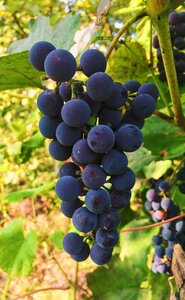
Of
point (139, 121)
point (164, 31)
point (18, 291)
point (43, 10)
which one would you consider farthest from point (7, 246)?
point (43, 10)

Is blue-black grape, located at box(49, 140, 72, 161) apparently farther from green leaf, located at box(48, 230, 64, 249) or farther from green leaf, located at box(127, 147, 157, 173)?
green leaf, located at box(48, 230, 64, 249)

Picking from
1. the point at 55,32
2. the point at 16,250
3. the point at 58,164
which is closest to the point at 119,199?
the point at 55,32

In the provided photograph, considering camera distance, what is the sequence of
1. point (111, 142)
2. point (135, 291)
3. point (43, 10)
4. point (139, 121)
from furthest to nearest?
point (43, 10)
point (135, 291)
point (139, 121)
point (111, 142)

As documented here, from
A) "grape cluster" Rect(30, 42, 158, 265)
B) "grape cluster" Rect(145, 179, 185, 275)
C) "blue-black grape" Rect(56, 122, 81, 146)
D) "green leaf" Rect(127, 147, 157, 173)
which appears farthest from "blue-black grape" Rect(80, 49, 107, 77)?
"grape cluster" Rect(145, 179, 185, 275)

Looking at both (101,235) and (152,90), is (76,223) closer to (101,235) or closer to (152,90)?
(101,235)

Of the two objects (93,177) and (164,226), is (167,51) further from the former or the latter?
(164,226)

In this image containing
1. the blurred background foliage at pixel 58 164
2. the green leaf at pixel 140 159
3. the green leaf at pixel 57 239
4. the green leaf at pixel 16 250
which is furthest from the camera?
the green leaf at pixel 57 239

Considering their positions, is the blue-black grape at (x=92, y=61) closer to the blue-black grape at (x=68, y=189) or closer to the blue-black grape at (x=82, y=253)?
the blue-black grape at (x=68, y=189)

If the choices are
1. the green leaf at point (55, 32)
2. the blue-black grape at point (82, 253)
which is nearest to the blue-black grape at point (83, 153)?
the blue-black grape at point (82, 253)
